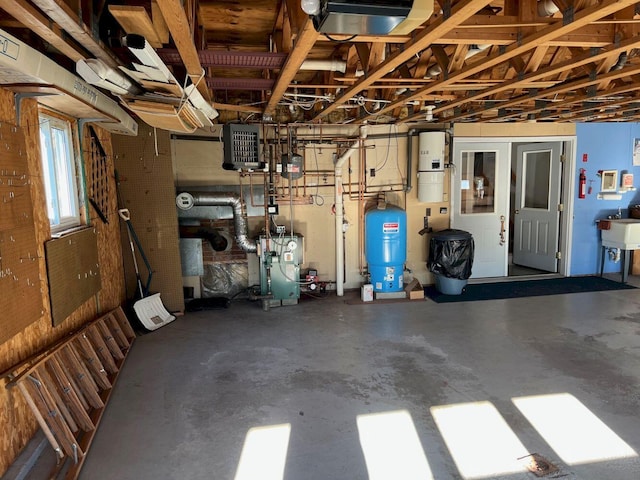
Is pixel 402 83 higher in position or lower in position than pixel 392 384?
higher

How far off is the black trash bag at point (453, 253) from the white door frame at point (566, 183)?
26.9 inches

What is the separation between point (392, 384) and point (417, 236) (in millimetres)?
3150

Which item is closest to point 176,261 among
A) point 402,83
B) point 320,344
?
point 320,344

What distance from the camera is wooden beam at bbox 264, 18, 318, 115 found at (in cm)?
201

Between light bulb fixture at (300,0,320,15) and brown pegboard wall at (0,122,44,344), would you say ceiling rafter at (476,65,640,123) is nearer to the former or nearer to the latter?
light bulb fixture at (300,0,320,15)

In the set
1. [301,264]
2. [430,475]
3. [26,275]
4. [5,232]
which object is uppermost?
[5,232]

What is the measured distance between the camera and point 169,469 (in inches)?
97.1

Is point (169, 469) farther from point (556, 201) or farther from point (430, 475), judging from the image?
point (556, 201)

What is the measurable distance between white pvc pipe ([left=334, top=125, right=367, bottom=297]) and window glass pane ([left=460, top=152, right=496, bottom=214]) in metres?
1.76

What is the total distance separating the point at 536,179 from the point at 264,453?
625 centimetres

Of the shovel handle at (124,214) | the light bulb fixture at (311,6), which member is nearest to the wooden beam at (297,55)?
the light bulb fixture at (311,6)

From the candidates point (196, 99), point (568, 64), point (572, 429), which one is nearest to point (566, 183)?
point (568, 64)

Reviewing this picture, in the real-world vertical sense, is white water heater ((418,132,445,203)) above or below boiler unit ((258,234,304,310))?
above

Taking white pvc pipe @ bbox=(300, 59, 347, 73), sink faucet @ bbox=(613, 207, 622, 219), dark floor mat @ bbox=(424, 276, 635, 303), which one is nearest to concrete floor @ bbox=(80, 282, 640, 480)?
dark floor mat @ bbox=(424, 276, 635, 303)
